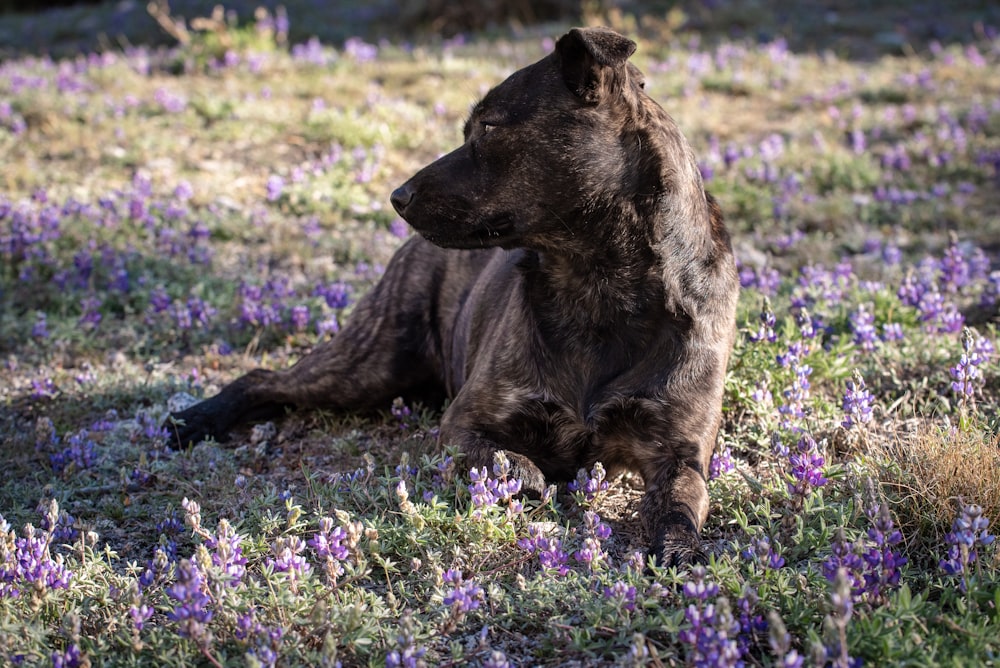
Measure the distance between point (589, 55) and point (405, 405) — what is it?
7.31 feet

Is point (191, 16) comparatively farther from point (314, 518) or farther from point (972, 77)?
point (314, 518)

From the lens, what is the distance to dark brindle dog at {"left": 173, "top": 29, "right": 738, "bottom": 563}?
3588 millimetres

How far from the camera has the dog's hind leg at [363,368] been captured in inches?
195

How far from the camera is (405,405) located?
5.07 metres

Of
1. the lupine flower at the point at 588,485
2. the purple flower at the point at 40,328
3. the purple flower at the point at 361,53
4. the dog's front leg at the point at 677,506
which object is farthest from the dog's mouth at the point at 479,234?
the purple flower at the point at 361,53

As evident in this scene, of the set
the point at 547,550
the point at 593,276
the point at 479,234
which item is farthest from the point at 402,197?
the point at 547,550

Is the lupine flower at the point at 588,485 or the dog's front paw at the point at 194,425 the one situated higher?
the lupine flower at the point at 588,485

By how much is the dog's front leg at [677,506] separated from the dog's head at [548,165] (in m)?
0.88

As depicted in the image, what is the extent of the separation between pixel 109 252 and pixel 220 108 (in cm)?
287

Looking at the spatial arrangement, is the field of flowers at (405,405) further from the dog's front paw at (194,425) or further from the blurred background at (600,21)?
the blurred background at (600,21)

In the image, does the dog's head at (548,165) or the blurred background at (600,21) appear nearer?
the dog's head at (548,165)

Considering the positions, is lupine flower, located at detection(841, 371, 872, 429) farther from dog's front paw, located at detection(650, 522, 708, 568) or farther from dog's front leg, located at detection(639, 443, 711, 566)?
dog's front paw, located at detection(650, 522, 708, 568)

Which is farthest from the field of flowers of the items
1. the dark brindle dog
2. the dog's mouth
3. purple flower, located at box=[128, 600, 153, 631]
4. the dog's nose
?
the dog's nose

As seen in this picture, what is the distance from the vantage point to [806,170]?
8305 millimetres
